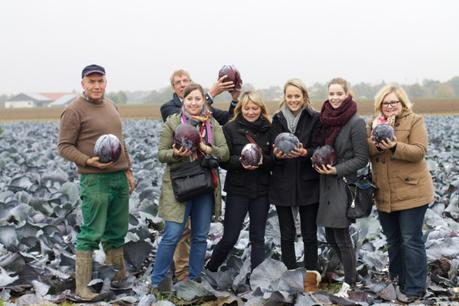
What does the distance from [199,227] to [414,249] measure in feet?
5.67

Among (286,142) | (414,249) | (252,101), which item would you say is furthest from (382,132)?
(252,101)

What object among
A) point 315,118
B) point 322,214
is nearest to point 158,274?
point 322,214

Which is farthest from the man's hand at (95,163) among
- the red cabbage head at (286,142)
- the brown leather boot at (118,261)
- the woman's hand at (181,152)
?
the red cabbage head at (286,142)

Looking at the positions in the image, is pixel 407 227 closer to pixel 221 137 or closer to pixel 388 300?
pixel 388 300

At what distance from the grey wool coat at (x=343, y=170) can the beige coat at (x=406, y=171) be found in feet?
0.49

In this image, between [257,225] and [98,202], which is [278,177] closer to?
[257,225]

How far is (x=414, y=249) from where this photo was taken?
4.84 metres

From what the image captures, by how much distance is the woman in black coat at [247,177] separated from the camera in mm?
5195

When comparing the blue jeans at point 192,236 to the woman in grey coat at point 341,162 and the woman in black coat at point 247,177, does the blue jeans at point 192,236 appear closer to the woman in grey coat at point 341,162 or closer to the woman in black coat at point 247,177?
the woman in black coat at point 247,177

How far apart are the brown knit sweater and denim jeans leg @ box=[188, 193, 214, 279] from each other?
2.42 ft

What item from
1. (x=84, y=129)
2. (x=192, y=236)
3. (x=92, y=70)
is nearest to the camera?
(x=92, y=70)

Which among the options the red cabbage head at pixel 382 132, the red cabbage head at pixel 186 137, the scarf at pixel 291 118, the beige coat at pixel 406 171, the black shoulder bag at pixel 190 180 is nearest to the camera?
the red cabbage head at pixel 382 132

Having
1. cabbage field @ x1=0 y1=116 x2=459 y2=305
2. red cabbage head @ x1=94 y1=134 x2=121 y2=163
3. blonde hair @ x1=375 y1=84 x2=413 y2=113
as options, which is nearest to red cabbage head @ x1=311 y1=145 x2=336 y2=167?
blonde hair @ x1=375 y1=84 x2=413 y2=113

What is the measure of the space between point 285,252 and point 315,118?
1179mm
